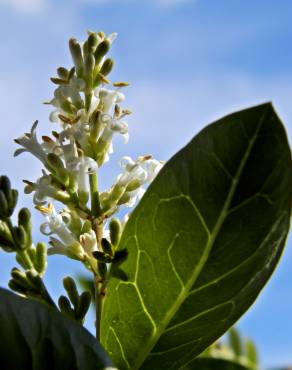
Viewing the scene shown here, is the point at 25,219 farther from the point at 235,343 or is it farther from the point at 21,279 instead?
the point at 235,343

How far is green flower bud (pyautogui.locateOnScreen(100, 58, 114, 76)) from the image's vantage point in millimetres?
2626

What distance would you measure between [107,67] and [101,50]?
6cm

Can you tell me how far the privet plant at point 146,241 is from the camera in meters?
1.91

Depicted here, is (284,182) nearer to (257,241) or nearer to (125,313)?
(257,241)

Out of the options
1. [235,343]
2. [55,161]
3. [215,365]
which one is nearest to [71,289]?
[55,161]

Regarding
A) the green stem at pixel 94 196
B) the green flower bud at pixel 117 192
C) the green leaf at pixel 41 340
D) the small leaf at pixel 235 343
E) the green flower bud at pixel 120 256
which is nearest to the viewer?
the green leaf at pixel 41 340

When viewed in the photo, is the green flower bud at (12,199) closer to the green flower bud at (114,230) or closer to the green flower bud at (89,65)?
the green flower bud at (114,230)

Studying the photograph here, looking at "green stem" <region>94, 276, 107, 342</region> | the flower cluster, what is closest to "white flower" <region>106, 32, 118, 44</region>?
the flower cluster

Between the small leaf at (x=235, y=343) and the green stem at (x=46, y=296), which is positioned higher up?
the green stem at (x=46, y=296)

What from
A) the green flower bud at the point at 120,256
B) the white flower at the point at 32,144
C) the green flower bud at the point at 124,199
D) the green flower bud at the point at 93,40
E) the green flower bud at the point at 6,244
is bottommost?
the green flower bud at the point at 120,256

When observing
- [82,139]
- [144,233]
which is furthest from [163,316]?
[82,139]

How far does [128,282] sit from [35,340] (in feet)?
1.25

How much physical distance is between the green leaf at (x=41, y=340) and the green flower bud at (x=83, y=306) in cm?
29

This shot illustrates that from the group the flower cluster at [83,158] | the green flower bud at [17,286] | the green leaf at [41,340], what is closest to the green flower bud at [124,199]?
the flower cluster at [83,158]
